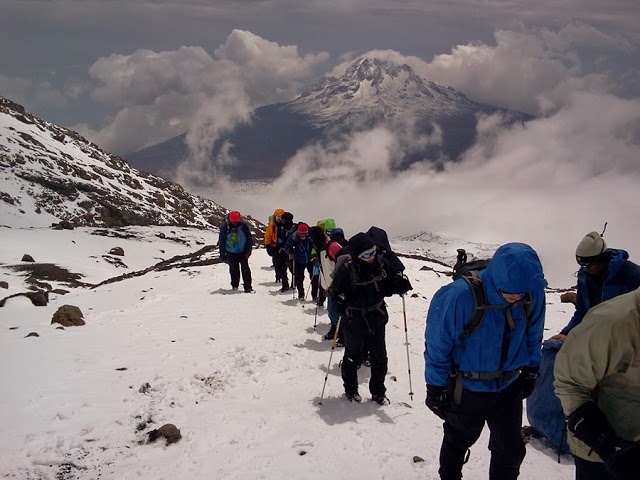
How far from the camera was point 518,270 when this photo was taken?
4.48 meters

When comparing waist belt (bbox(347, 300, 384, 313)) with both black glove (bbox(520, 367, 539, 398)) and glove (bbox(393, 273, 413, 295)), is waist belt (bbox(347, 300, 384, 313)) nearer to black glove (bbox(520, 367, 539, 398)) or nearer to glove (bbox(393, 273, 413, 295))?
glove (bbox(393, 273, 413, 295))

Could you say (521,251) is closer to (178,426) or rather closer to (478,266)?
(478,266)

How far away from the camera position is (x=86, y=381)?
8.69 metres

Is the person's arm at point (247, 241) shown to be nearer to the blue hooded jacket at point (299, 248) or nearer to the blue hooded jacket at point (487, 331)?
the blue hooded jacket at point (299, 248)

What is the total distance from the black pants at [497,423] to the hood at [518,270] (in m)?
1.42

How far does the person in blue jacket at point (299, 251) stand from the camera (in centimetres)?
1645

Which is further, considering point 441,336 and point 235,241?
point 235,241

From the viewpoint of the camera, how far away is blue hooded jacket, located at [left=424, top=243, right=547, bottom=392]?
4.58 meters

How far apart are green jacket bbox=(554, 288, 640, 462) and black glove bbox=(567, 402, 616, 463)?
88 millimetres

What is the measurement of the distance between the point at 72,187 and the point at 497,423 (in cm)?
9048

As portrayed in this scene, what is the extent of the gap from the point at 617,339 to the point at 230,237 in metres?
15.1

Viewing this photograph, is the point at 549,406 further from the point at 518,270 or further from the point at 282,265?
the point at 282,265

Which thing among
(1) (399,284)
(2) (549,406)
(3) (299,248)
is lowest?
(2) (549,406)

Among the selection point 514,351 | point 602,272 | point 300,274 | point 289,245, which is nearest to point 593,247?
point 602,272
